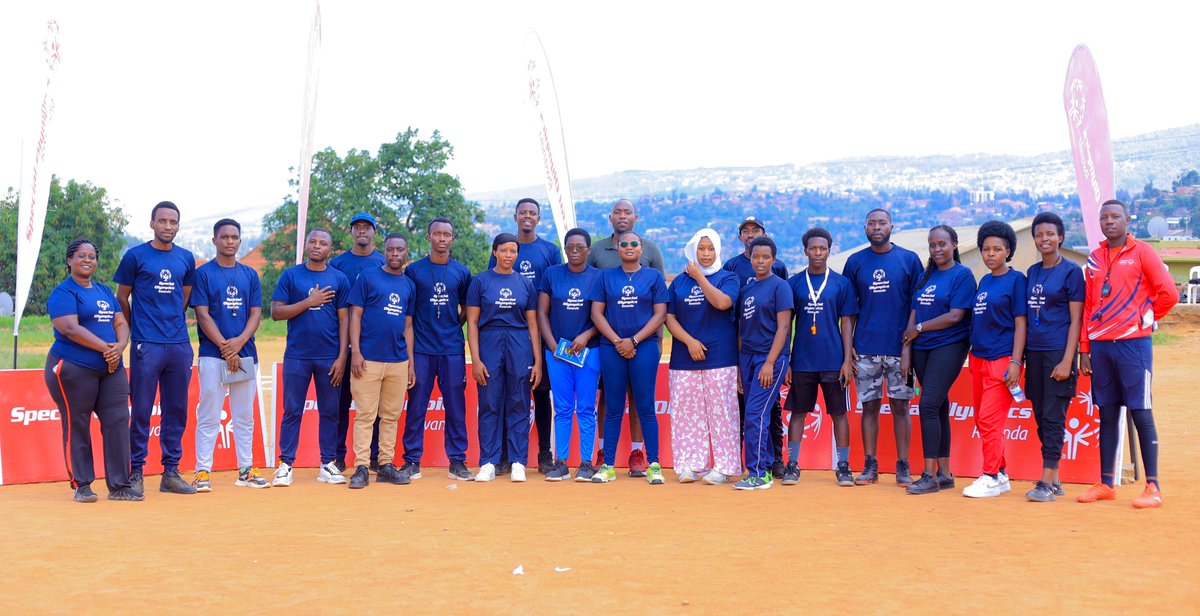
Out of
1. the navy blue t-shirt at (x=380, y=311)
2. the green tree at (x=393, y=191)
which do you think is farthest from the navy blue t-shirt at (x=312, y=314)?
the green tree at (x=393, y=191)

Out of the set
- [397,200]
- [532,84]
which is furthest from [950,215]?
[532,84]

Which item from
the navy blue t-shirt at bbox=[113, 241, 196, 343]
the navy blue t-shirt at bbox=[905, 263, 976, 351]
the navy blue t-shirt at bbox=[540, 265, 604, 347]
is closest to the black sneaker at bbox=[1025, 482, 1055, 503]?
the navy blue t-shirt at bbox=[905, 263, 976, 351]

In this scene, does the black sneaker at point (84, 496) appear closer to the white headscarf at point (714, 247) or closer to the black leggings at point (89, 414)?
the black leggings at point (89, 414)

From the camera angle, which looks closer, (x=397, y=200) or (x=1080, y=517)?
(x=1080, y=517)

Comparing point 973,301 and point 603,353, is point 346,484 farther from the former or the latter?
Answer: point 973,301

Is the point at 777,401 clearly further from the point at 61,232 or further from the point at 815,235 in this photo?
the point at 61,232

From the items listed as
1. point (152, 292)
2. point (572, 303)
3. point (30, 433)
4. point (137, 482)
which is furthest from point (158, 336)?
point (572, 303)

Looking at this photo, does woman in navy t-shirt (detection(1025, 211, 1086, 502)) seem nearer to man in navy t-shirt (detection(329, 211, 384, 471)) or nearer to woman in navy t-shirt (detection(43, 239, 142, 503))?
man in navy t-shirt (detection(329, 211, 384, 471))

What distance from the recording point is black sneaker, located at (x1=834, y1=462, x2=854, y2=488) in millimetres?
7984

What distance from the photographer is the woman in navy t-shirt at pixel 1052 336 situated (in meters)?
7.14

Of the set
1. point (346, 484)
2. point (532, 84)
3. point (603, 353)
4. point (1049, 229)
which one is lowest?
point (346, 484)

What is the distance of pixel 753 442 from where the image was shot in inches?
311

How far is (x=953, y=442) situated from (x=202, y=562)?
591cm

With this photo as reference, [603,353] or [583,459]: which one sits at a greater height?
[603,353]
